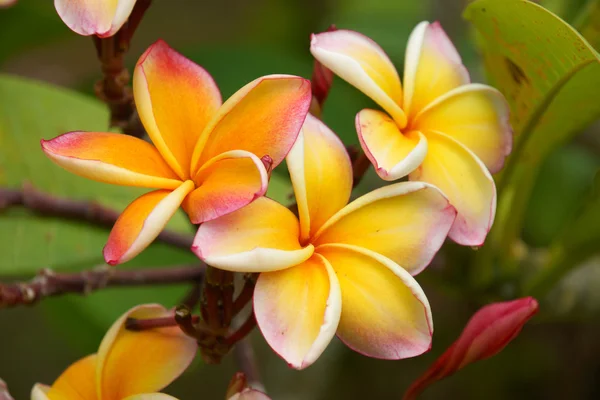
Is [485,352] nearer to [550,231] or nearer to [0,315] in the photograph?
[550,231]

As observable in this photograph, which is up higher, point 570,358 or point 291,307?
point 291,307

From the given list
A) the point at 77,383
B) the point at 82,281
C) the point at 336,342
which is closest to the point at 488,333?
the point at 77,383

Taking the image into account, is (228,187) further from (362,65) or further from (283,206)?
(362,65)

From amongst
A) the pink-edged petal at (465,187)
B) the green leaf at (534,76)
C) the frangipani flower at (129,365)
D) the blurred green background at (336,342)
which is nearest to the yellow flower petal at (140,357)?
the frangipani flower at (129,365)

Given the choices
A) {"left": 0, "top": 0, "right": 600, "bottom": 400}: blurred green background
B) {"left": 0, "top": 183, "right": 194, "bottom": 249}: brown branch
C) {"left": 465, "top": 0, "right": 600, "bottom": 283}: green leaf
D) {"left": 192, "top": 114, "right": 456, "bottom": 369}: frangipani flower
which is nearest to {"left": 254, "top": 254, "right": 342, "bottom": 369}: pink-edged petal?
{"left": 192, "top": 114, "right": 456, "bottom": 369}: frangipani flower

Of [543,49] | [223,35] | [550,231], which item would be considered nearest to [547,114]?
[543,49]

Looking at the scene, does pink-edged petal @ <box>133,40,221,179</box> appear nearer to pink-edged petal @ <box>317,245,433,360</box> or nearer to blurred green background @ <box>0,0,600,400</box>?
pink-edged petal @ <box>317,245,433,360</box>
